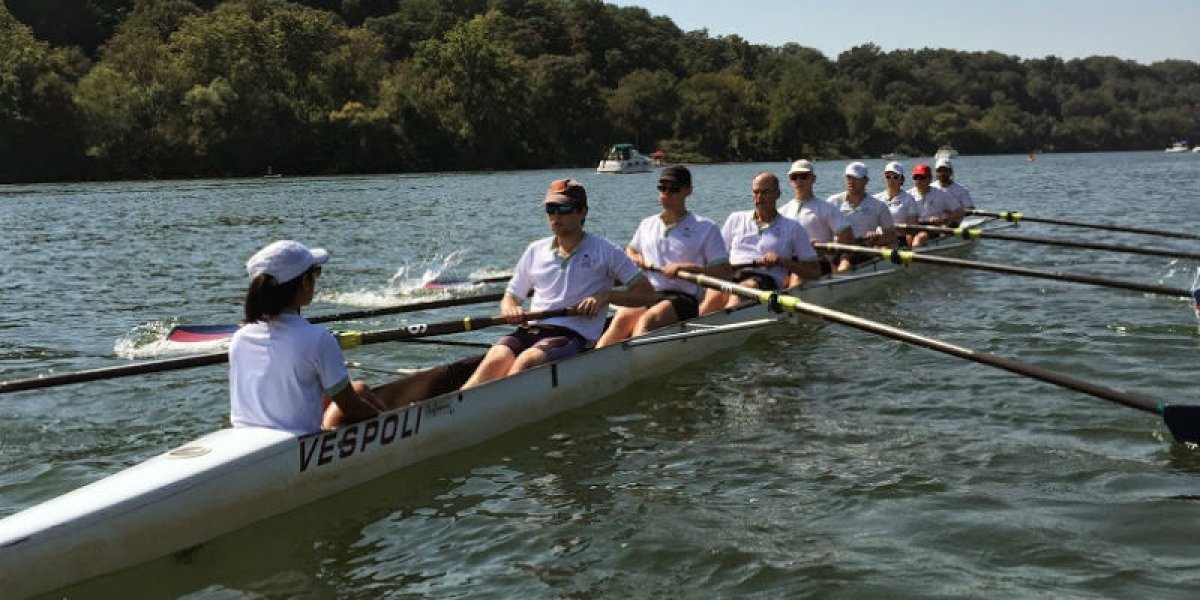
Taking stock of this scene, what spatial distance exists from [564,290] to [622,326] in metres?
1.61

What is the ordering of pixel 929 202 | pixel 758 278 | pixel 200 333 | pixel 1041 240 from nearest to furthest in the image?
pixel 200 333
pixel 758 278
pixel 1041 240
pixel 929 202

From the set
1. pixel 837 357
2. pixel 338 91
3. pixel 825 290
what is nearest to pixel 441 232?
pixel 825 290

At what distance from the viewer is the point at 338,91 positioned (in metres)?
90.8

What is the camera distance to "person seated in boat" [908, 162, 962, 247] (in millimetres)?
19234

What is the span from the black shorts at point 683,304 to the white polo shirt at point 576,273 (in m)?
1.99

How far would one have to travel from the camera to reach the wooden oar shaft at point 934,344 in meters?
Answer: 6.83

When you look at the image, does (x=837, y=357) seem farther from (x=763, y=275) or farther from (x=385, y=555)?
(x=385, y=555)

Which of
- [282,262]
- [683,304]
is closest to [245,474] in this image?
[282,262]

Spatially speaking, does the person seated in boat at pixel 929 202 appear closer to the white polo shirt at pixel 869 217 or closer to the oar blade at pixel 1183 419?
the white polo shirt at pixel 869 217

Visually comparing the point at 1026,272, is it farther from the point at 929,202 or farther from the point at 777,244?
the point at 929,202

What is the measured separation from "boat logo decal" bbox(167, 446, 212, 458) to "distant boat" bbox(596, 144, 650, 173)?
76672mm

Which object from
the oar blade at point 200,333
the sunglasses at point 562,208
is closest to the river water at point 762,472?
the oar blade at point 200,333

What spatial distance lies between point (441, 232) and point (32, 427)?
2118 cm

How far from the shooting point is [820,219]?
562 inches
